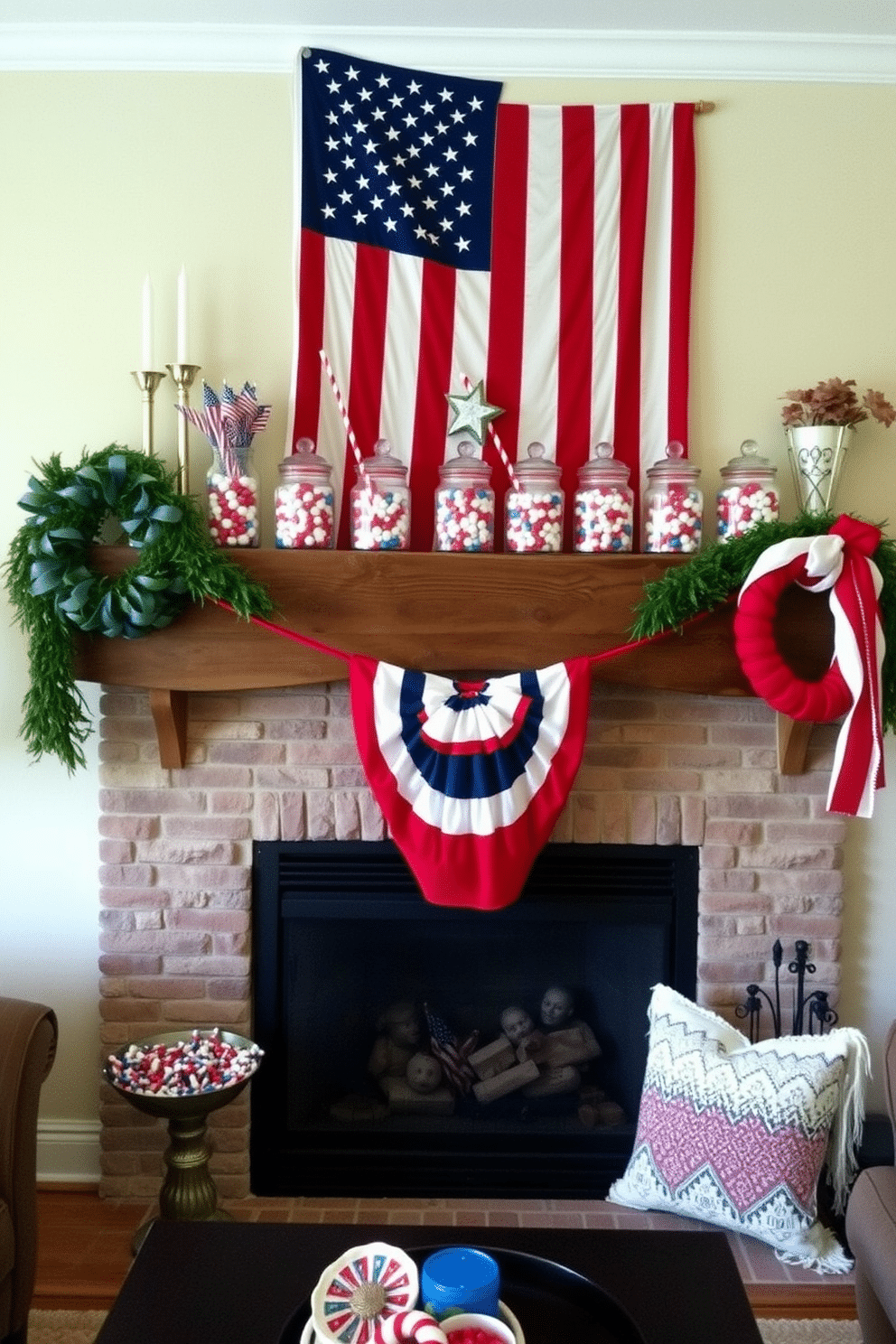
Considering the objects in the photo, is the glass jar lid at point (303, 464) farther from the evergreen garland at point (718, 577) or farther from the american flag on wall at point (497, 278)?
the evergreen garland at point (718, 577)

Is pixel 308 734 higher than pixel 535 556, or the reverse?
pixel 535 556

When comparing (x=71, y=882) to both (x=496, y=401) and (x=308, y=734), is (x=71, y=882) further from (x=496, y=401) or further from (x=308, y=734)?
(x=496, y=401)

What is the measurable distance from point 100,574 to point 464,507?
0.76 m

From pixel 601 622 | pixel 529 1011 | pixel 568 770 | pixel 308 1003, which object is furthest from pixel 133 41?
pixel 529 1011

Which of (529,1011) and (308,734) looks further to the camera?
(529,1011)

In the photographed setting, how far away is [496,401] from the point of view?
2.51 metres

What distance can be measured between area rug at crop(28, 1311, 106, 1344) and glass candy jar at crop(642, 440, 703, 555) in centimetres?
185

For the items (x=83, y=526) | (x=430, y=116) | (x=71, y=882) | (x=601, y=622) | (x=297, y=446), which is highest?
(x=430, y=116)

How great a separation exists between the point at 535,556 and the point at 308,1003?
1.16 metres

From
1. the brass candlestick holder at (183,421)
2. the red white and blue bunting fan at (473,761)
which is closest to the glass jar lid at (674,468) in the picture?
the red white and blue bunting fan at (473,761)

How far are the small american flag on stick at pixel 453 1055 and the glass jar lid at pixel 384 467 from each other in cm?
127

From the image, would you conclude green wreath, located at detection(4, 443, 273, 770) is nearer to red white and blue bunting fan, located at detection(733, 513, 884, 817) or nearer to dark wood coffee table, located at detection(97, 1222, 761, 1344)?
red white and blue bunting fan, located at detection(733, 513, 884, 817)

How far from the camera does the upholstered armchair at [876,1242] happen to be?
1.76 meters

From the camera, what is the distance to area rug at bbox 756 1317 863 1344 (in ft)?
6.87
